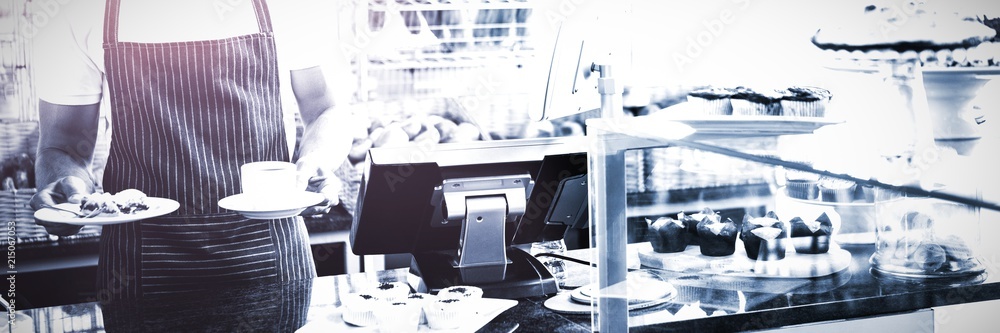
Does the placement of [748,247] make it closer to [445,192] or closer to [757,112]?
[757,112]

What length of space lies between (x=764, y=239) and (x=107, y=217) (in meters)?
2.31

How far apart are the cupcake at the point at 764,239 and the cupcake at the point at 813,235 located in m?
0.03

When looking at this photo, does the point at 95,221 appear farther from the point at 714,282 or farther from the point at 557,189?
the point at 714,282

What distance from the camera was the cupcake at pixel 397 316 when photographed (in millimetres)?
1651

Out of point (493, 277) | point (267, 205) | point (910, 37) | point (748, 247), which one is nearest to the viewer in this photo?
point (748, 247)

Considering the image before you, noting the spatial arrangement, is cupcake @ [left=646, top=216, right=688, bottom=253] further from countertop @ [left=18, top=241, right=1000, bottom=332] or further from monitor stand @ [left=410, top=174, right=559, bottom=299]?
monitor stand @ [left=410, top=174, right=559, bottom=299]

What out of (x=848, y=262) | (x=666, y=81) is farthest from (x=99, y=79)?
(x=848, y=262)

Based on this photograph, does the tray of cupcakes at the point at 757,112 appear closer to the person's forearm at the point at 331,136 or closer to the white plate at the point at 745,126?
the white plate at the point at 745,126

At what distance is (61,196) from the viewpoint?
301 centimetres

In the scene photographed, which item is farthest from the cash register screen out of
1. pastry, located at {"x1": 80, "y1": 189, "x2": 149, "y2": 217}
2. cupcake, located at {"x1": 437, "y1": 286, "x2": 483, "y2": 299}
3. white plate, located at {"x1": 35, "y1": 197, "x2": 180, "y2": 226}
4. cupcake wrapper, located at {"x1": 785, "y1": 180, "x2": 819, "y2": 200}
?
pastry, located at {"x1": 80, "y1": 189, "x2": 149, "y2": 217}

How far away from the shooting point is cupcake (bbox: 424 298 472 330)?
1.64 metres

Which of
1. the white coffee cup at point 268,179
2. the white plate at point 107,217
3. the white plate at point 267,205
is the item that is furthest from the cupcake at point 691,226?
the white plate at point 107,217

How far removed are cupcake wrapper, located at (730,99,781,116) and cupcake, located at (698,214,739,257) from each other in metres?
0.28

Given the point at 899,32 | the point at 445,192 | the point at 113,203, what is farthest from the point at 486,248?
the point at 899,32
